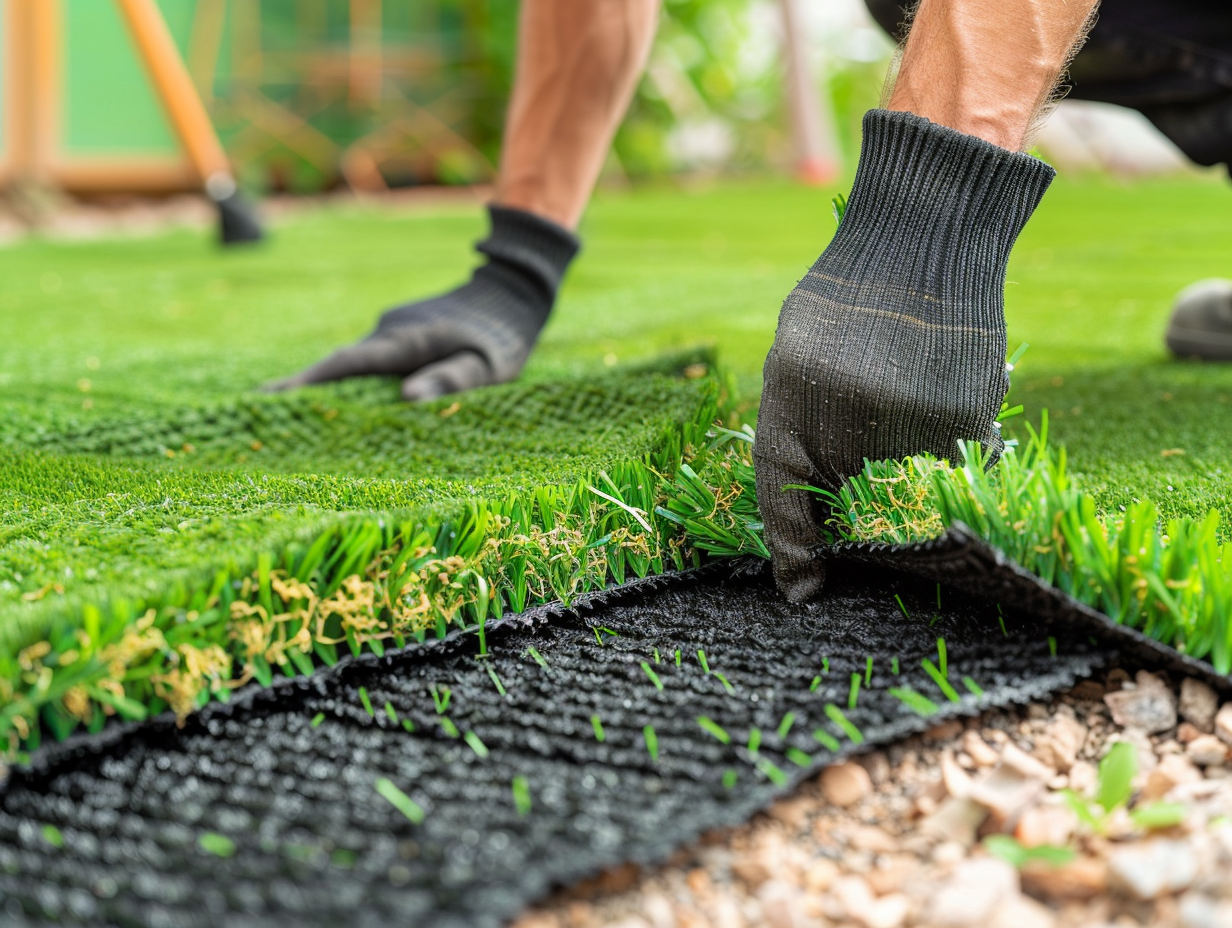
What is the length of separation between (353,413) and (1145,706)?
1.10m

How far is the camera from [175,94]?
4.13 m

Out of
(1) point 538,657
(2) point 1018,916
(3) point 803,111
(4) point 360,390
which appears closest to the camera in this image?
(2) point 1018,916

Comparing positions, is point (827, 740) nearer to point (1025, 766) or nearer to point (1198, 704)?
point (1025, 766)

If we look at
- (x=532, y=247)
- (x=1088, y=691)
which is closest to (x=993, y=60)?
(x=1088, y=691)

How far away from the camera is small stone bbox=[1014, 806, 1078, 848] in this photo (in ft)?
2.20

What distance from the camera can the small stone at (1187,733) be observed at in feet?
2.63

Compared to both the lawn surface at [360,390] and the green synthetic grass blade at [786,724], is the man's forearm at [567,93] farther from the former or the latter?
the green synthetic grass blade at [786,724]

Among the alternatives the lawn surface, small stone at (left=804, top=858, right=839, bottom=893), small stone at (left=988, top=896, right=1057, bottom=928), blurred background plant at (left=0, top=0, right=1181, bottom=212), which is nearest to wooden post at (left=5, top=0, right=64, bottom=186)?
blurred background plant at (left=0, top=0, right=1181, bottom=212)

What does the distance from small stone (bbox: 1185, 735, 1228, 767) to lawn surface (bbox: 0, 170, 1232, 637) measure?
441mm

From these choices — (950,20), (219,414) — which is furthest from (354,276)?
(950,20)

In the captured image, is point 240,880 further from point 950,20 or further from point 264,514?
point 950,20

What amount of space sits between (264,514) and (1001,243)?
0.77 metres

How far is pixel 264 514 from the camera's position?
1.02 metres

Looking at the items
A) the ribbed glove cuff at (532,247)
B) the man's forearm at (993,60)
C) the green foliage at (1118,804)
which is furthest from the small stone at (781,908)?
the ribbed glove cuff at (532,247)
